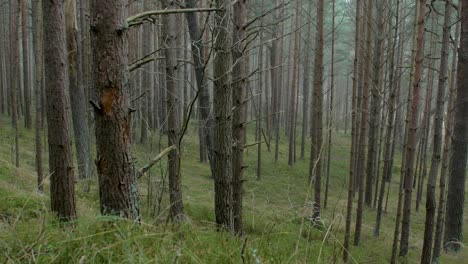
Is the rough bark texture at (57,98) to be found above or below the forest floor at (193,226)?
above

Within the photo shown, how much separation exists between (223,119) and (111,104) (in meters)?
3.00

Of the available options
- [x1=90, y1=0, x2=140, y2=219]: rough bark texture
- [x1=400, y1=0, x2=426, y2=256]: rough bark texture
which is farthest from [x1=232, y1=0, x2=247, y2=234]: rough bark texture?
[x1=90, y1=0, x2=140, y2=219]: rough bark texture

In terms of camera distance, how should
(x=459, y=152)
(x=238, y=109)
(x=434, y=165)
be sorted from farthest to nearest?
(x=459, y=152) < (x=434, y=165) < (x=238, y=109)

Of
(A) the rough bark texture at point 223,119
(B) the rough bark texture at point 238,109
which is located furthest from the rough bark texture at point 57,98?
(B) the rough bark texture at point 238,109

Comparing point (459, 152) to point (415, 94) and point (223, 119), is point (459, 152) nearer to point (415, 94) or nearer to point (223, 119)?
point (415, 94)

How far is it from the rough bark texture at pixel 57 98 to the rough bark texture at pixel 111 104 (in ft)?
6.75

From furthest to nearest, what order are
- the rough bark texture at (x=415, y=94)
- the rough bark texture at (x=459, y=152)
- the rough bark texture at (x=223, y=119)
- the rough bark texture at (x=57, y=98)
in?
1. the rough bark texture at (x=459, y=152)
2. the rough bark texture at (x=415, y=94)
3. the rough bark texture at (x=223, y=119)
4. the rough bark texture at (x=57, y=98)

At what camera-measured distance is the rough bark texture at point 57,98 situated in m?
4.75

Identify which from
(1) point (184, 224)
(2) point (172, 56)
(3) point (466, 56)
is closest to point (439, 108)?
(3) point (466, 56)

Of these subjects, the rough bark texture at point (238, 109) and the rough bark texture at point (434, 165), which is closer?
the rough bark texture at point (238, 109)

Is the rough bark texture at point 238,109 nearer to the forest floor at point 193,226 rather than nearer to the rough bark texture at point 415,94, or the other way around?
the forest floor at point 193,226

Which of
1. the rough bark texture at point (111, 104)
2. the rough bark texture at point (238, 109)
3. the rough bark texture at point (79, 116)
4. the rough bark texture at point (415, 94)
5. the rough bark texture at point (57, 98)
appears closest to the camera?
the rough bark texture at point (111, 104)

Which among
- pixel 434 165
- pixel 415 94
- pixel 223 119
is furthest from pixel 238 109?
pixel 434 165

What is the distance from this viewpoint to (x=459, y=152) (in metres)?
11.1
